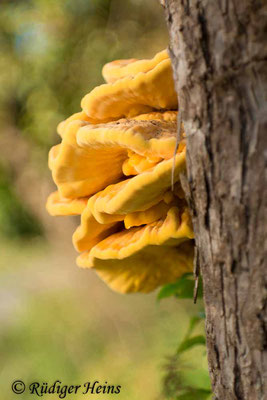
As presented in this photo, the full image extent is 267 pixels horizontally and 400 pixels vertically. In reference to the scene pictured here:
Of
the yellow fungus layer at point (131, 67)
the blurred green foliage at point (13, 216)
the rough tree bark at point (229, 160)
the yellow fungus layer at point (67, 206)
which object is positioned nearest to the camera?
the rough tree bark at point (229, 160)

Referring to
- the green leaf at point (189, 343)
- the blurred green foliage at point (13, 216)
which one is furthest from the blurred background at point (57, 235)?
the green leaf at point (189, 343)

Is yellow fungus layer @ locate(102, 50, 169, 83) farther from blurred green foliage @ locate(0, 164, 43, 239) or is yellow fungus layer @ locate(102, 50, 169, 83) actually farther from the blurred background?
blurred green foliage @ locate(0, 164, 43, 239)

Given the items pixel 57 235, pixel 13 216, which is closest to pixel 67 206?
pixel 57 235

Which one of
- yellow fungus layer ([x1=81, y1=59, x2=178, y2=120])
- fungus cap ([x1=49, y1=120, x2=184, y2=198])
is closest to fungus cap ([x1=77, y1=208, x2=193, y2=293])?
fungus cap ([x1=49, y1=120, x2=184, y2=198])

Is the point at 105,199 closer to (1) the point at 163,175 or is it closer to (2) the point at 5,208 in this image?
(1) the point at 163,175

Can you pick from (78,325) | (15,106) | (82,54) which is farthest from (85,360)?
(82,54)

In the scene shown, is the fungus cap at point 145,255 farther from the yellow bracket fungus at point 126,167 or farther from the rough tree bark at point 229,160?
the rough tree bark at point 229,160
